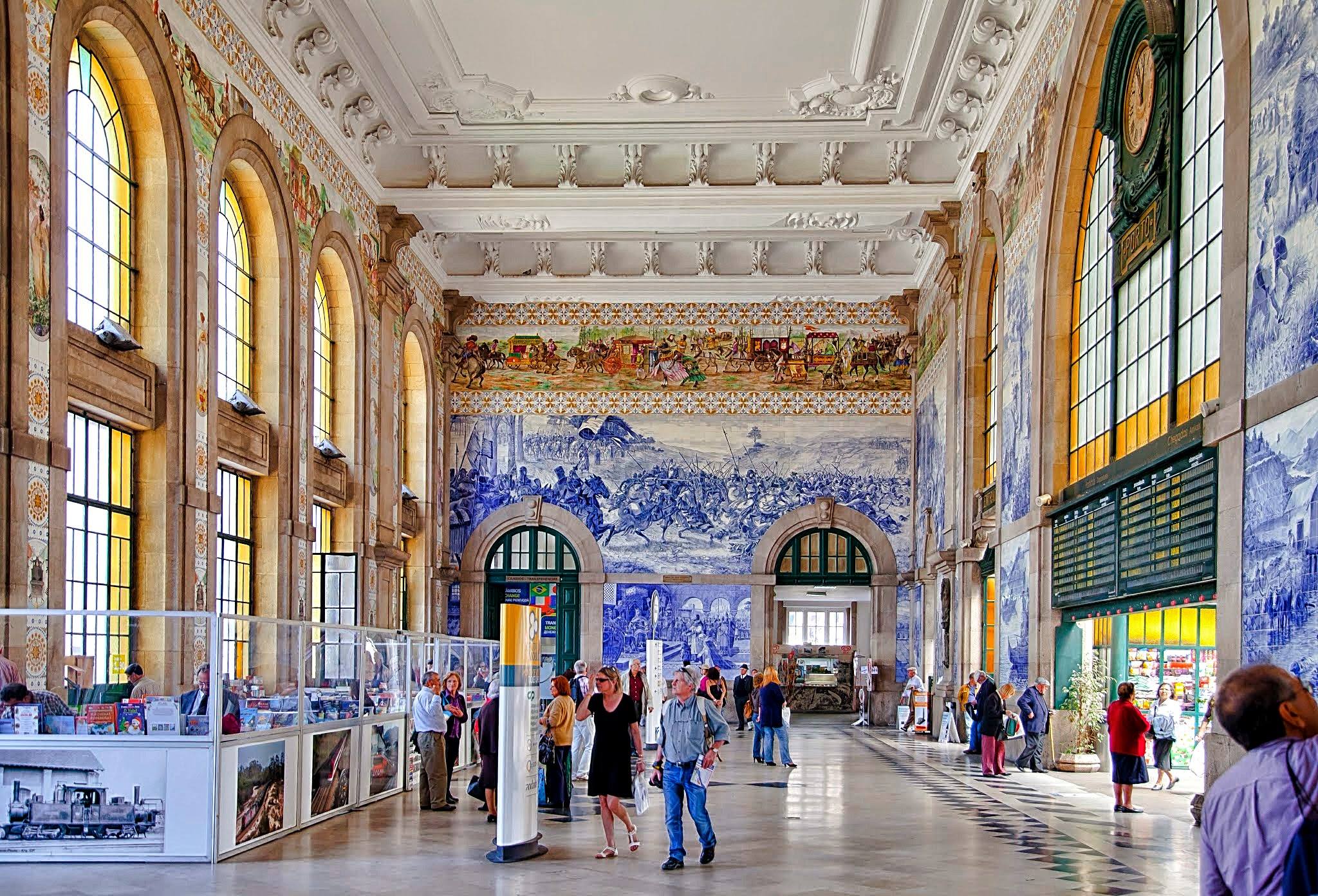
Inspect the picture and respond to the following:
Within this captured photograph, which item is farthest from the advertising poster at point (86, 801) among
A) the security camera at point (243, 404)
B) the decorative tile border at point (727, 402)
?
the decorative tile border at point (727, 402)

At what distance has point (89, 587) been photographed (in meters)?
14.4

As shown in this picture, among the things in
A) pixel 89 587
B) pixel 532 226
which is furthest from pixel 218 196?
pixel 532 226

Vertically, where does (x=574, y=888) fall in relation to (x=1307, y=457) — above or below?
below

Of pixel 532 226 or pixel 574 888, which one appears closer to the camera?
pixel 574 888

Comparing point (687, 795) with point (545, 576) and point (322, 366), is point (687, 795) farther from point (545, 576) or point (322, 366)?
point (545, 576)

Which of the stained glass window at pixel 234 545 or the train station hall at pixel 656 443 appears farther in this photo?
the stained glass window at pixel 234 545

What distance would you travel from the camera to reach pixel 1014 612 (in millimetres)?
19281

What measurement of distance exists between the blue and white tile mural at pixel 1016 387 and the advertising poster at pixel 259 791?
1047 centimetres

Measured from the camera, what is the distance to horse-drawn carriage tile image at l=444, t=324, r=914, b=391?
107 feet

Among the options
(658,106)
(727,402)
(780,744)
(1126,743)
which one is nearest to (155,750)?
(1126,743)

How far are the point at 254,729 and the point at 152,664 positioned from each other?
103 cm

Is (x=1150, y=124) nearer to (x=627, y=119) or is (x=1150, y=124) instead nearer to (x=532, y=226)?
(x=627, y=119)

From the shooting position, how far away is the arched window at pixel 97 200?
14367mm

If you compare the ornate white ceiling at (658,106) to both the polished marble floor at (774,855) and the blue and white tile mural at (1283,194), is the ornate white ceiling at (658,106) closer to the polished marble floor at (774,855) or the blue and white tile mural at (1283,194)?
the blue and white tile mural at (1283,194)
